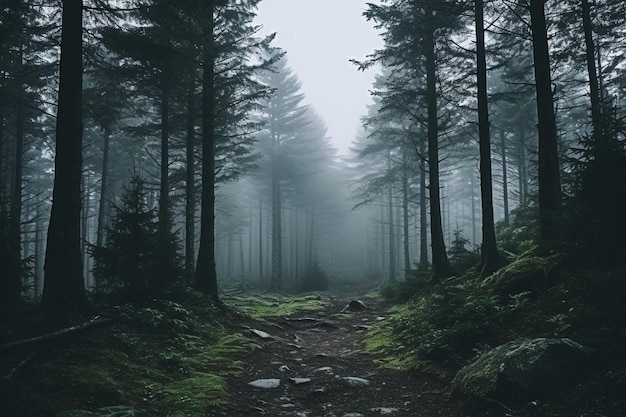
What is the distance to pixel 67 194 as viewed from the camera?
730 cm

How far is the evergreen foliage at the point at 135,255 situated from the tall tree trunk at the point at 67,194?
5.53ft

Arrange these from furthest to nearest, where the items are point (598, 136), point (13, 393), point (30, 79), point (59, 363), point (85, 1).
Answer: point (30, 79)
point (85, 1)
point (598, 136)
point (59, 363)
point (13, 393)

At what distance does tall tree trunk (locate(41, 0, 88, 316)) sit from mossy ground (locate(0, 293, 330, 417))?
964 mm

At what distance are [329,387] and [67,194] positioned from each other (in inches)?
237

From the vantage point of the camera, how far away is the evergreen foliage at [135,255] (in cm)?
915

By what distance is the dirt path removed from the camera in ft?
17.5

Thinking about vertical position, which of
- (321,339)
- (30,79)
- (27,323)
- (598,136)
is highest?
(30,79)

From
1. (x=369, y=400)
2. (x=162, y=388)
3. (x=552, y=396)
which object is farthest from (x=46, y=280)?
(x=552, y=396)

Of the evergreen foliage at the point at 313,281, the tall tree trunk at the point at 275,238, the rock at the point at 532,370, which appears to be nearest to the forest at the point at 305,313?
the rock at the point at 532,370

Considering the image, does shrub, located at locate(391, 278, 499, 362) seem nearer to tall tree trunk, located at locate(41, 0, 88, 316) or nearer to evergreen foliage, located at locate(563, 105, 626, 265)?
evergreen foliage, located at locate(563, 105, 626, 265)

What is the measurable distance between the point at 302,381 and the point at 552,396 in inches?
154

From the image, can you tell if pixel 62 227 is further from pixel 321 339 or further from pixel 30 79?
pixel 30 79

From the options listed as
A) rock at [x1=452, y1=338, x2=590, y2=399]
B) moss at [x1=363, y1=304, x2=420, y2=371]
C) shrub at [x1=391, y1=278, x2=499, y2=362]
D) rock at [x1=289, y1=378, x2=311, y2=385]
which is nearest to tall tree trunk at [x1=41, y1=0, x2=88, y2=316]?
rock at [x1=289, y1=378, x2=311, y2=385]

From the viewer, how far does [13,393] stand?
4.08 meters
